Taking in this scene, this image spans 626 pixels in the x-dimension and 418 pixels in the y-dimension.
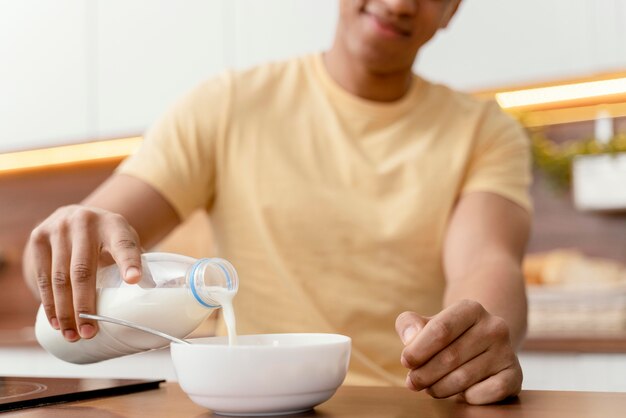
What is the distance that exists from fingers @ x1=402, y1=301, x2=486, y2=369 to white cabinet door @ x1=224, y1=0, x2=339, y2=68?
74.5 inches

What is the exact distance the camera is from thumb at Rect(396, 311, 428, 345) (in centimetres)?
85

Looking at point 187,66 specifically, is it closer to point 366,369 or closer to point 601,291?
point 601,291

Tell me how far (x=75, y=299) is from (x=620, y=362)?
1.58 m

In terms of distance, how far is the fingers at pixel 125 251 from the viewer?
83 cm

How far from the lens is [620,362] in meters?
2.11

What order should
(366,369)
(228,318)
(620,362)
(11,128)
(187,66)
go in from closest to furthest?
1. (228,318)
2. (366,369)
3. (620,362)
4. (187,66)
5. (11,128)

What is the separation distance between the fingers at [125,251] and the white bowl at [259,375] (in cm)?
9

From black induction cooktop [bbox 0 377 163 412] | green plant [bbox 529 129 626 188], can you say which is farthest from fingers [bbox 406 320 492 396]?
green plant [bbox 529 129 626 188]

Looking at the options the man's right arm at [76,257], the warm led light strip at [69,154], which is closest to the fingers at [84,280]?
the man's right arm at [76,257]

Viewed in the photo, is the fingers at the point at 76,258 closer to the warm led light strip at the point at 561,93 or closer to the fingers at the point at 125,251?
the fingers at the point at 125,251

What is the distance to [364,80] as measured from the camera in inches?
60.9

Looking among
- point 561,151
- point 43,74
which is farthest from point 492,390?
point 43,74

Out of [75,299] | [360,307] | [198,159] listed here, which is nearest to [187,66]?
[198,159]

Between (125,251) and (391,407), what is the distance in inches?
11.7
